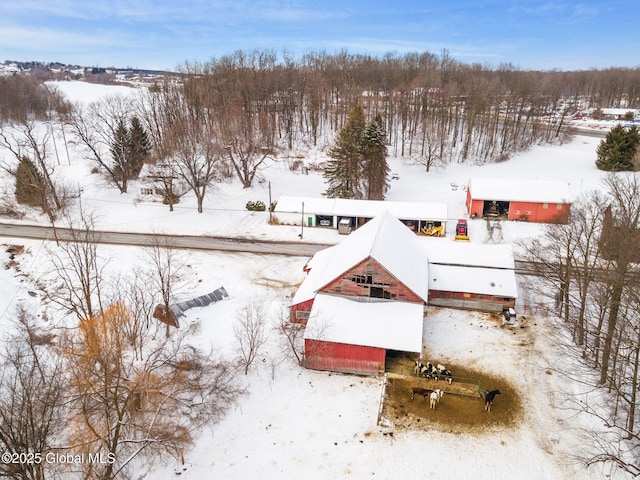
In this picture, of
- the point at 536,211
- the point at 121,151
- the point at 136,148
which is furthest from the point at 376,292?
the point at 136,148

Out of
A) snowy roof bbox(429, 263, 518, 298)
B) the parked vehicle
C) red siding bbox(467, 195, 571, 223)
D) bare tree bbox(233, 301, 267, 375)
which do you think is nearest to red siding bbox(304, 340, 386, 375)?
bare tree bbox(233, 301, 267, 375)

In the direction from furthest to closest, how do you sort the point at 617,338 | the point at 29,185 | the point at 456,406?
the point at 29,185 → the point at 456,406 → the point at 617,338

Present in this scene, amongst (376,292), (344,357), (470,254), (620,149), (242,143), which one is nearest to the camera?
(344,357)

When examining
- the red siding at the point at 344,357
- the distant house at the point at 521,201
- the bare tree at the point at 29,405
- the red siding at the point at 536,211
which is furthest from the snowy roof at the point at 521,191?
the bare tree at the point at 29,405

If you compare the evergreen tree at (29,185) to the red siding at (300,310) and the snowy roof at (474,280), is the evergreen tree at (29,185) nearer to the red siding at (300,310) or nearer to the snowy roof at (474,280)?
the red siding at (300,310)

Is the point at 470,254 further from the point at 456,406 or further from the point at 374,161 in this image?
the point at 374,161

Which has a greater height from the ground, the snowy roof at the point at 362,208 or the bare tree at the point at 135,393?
the snowy roof at the point at 362,208
